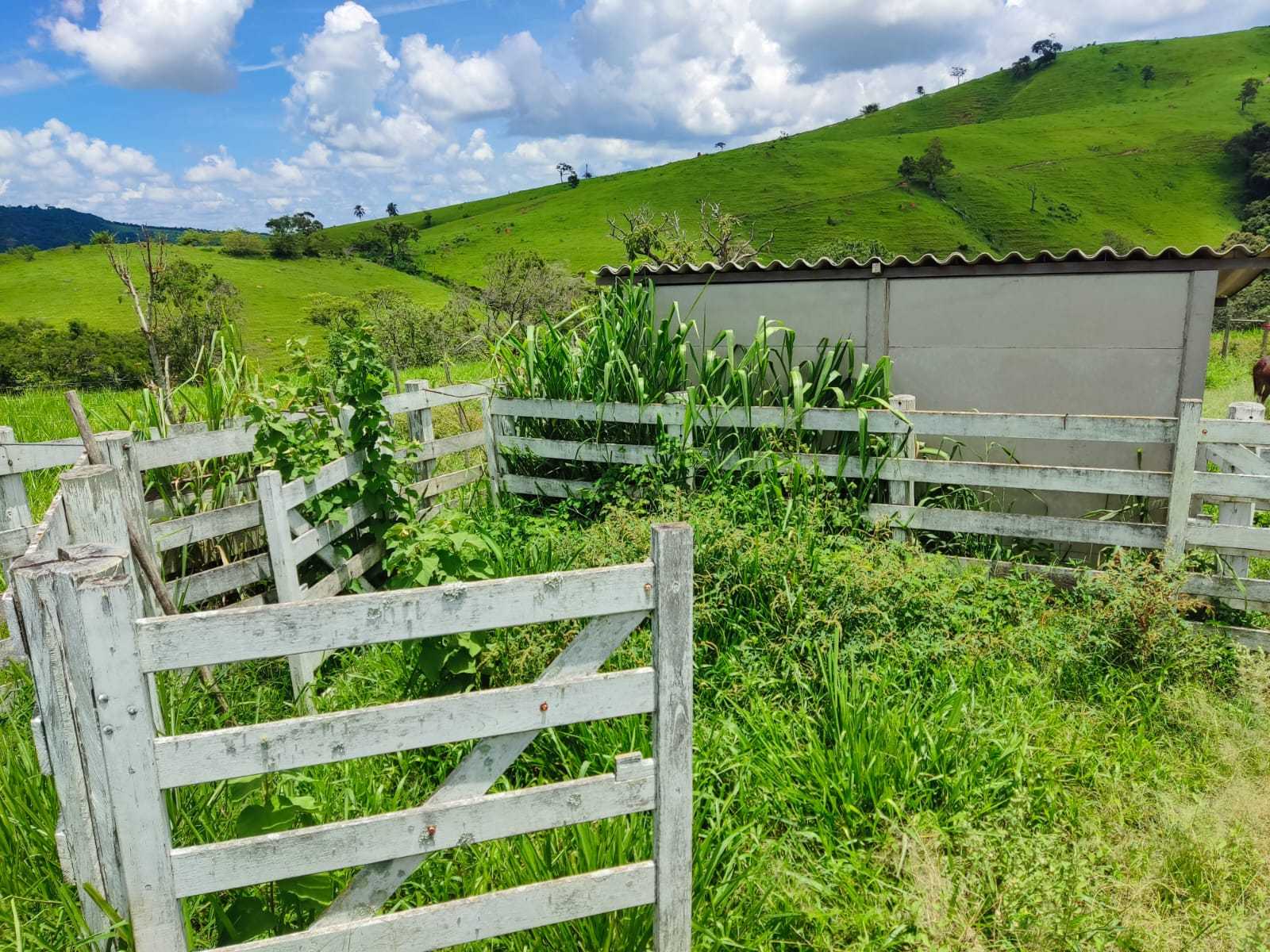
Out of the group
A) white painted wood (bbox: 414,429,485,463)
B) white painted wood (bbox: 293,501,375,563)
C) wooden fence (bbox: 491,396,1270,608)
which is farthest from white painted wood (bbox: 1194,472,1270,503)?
white painted wood (bbox: 414,429,485,463)

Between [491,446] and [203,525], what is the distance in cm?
304

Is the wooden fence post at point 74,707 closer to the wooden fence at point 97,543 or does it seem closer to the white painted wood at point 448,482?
the wooden fence at point 97,543

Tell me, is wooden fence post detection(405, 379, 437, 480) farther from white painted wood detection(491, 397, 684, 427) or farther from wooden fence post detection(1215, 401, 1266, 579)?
wooden fence post detection(1215, 401, 1266, 579)

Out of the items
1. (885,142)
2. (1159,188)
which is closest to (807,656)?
(1159,188)

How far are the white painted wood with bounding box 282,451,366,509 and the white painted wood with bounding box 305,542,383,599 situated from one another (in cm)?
51

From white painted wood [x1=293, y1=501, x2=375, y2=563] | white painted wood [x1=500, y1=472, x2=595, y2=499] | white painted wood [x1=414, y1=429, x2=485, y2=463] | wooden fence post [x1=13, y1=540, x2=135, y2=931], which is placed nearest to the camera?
wooden fence post [x1=13, y1=540, x2=135, y2=931]

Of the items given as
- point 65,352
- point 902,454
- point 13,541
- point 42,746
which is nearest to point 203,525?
point 13,541

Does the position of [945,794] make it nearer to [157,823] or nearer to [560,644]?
[560,644]

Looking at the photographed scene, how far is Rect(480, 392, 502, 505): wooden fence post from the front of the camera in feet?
23.7

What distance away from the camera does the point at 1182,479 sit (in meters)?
4.85

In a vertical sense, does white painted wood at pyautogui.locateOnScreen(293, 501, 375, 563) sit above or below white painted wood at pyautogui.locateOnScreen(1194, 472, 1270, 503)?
below

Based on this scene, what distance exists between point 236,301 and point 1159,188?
269 ft

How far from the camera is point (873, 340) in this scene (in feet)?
23.8

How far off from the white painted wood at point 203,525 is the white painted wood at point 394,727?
8.26 ft
